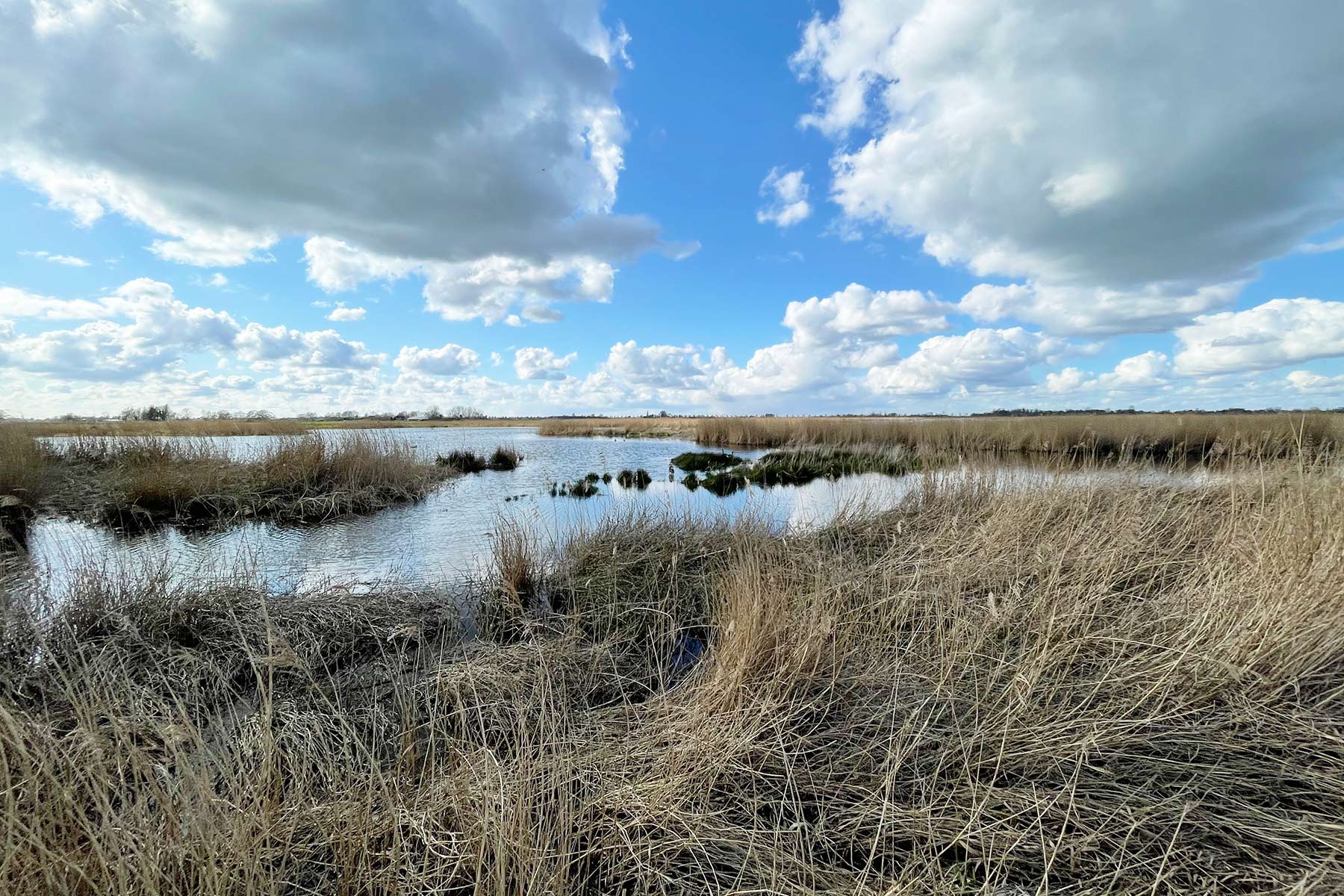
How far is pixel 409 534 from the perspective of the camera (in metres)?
9.44

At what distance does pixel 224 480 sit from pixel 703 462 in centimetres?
1394

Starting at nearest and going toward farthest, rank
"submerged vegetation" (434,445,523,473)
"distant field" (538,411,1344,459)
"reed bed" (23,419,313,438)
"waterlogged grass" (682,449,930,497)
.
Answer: "reed bed" (23,419,313,438) → "waterlogged grass" (682,449,930,497) → "distant field" (538,411,1344,459) → "submerged vegetation" (434,445,523,473)

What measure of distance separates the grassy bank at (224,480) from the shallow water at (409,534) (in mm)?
742

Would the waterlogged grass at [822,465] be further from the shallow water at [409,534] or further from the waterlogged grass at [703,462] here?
the shallow water at [409,534]

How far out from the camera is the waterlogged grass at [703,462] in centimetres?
1893

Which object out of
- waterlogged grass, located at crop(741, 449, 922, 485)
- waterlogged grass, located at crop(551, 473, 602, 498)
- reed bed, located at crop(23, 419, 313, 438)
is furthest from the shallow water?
waterlogged grass, located at crop(741, 449, 922, 485)

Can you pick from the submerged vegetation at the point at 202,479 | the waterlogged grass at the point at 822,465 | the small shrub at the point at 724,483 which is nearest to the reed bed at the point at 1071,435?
the waterlogged grass at the point at 822,465

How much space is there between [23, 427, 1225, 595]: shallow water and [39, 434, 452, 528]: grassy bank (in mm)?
742

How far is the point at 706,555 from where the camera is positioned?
21.8ft

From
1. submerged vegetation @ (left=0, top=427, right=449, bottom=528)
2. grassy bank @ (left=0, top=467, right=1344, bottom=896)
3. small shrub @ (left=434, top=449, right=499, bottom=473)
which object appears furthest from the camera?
small shrub @ (left=434, top=449, right=499, bottom=473)

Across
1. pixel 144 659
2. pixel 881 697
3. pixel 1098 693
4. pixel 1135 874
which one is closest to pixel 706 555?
pixel 881 697

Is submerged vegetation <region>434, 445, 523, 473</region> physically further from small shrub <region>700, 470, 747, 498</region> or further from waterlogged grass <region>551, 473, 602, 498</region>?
small shrub <region>700, 470, 747, 498</region>

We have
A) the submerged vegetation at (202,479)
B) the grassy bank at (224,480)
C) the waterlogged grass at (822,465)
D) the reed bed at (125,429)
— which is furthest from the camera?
the waterlogged grass at (822,465)

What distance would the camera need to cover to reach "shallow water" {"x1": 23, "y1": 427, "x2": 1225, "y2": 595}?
6500 mm
